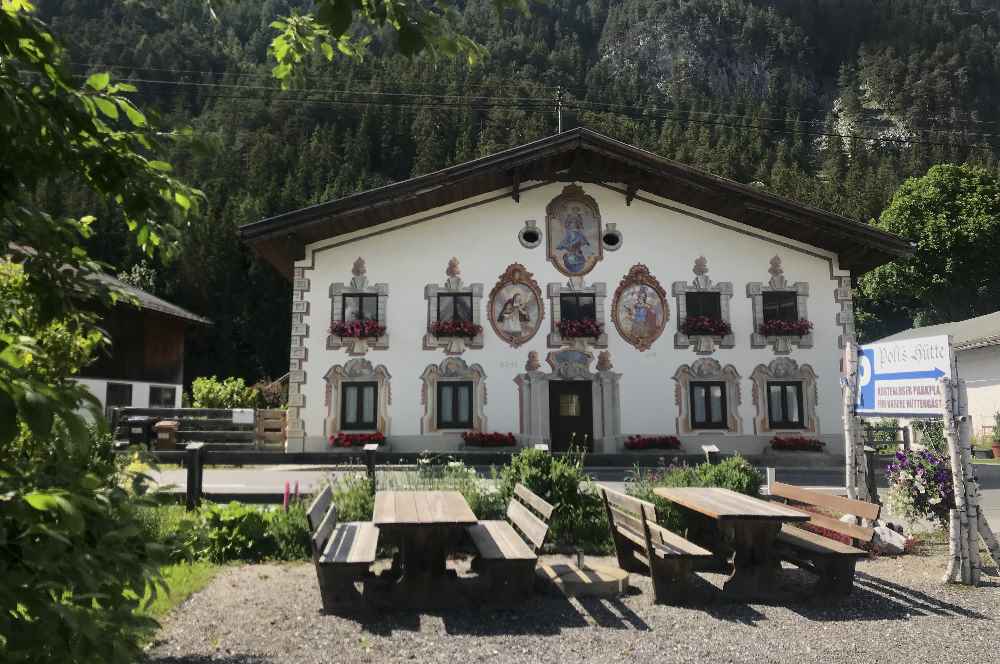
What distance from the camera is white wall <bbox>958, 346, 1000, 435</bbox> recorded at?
3091 cm

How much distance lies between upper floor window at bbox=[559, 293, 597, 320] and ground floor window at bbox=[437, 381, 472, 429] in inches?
129

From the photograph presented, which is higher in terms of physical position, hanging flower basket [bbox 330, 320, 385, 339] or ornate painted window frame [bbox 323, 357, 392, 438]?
hanging flower basket [bbox 330, 320, 385, 339]

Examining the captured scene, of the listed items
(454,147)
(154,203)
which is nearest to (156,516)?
(154,203)

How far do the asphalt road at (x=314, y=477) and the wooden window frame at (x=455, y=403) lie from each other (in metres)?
3.29

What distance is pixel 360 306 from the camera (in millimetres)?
19438

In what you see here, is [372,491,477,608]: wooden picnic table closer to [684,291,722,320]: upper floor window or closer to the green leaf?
the green leaf

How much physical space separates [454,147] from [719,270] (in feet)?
184

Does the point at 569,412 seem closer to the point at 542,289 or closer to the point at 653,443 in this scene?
the point at 653,443

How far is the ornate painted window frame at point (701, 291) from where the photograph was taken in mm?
19453

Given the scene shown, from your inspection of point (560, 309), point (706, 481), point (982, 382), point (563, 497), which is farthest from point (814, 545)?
point (982, 382)

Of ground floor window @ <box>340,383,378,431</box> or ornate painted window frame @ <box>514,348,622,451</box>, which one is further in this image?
ornate painted window frame @ <box>514,348,622,451</box>

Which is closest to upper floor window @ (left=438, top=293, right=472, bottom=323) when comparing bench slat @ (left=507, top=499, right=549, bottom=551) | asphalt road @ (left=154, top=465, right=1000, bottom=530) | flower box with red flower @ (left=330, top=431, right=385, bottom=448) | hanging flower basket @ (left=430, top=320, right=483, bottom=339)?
hanging flower basket @ (left=430, top=320, right=483, bottom=339)

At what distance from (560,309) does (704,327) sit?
154 inches

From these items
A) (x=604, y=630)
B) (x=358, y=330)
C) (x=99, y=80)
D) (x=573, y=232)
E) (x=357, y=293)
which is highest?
(x=573, y=232)
